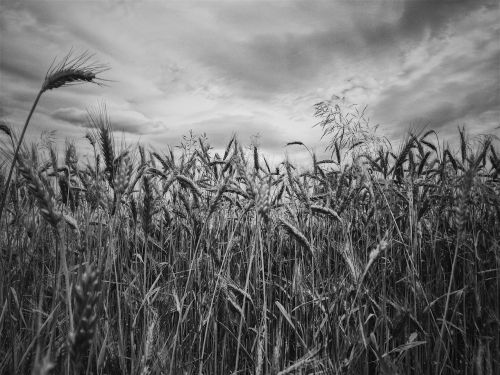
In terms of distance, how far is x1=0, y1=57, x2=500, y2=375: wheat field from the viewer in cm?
163

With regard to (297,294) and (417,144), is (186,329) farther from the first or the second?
(417,144)

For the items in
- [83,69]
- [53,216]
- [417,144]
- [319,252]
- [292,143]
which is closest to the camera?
[53,216]

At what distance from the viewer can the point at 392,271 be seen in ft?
9.31

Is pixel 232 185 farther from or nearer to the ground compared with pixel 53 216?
farther from the ground

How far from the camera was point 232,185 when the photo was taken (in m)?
2.63

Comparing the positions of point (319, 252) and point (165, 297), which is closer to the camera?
point (165, 297)

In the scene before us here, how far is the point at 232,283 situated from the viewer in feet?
7.54

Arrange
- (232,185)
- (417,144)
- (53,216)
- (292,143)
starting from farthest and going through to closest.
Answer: (292,143)
(417,144)
(232,185)
(53,216)

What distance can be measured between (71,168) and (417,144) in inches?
147

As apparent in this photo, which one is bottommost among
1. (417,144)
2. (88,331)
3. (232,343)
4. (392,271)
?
(232,343)

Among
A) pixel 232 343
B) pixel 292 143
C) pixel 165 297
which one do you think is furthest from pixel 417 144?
pixel 165 297

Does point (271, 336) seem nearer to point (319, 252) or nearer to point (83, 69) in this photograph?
point (319, 252)

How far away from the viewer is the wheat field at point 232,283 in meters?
1.63

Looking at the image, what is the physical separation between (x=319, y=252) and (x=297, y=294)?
47 centimetres
